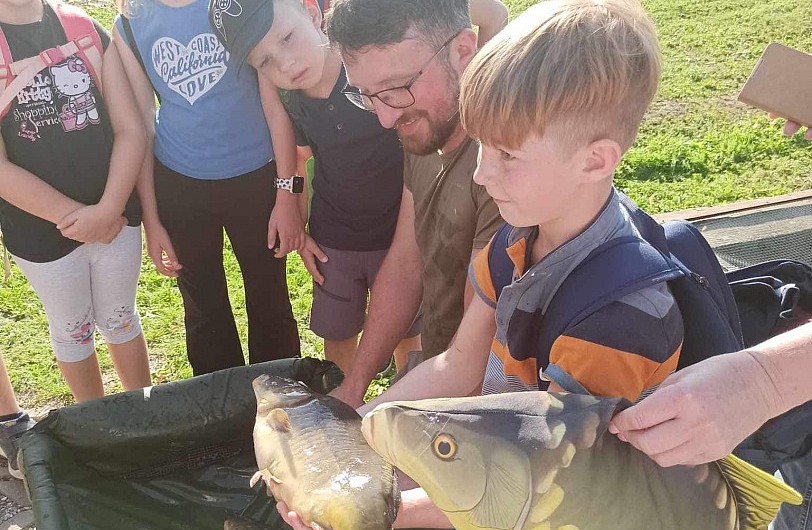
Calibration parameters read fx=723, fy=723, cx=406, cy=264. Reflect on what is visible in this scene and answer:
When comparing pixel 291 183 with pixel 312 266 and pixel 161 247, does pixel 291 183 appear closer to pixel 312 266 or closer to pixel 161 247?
pixel 312 266

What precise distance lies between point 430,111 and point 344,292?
1196 mm

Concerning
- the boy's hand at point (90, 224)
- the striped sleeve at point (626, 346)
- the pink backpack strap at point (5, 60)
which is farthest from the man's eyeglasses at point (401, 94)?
the pink backpack strap at point (5, 60)

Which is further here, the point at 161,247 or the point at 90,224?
the point at 161,247

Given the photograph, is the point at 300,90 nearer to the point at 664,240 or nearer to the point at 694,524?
the point at 664,240

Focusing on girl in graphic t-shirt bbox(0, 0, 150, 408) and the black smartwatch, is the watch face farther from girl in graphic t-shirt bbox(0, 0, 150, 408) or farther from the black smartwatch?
girl in graphic t-shirt bbox(0, 0, 150, 408)

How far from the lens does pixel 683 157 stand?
5.99m

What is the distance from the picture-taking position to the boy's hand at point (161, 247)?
10.3ft

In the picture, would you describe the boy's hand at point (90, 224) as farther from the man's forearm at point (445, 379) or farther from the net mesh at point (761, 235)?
the net mesh at point (761, 235)

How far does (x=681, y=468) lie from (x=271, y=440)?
1.17 meters

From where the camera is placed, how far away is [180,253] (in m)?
3.18

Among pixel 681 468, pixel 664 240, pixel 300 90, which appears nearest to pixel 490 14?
pixel 300 90

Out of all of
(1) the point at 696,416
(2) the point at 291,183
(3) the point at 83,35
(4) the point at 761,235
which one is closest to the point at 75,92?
(3) the point at 83,35

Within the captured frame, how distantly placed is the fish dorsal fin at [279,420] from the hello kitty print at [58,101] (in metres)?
1.53

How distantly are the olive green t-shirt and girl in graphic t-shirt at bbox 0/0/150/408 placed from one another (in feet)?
4.19
